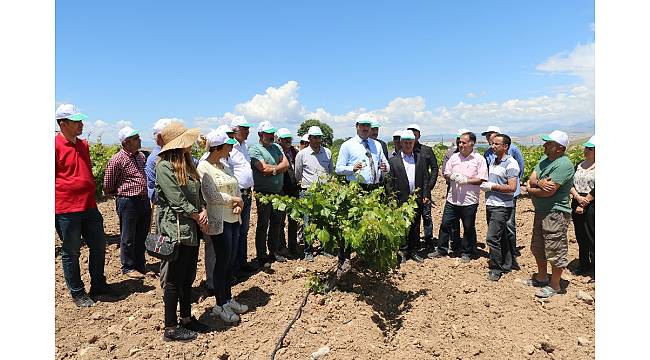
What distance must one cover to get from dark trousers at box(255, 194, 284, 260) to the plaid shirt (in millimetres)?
1479

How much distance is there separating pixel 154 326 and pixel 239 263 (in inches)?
48.1

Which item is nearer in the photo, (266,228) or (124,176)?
(124,176)

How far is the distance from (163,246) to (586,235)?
199 inches

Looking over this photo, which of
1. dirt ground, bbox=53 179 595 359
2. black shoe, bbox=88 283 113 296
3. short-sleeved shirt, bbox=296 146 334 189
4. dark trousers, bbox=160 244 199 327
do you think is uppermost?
short-sleeved shirt, bbox=296 146 334 189

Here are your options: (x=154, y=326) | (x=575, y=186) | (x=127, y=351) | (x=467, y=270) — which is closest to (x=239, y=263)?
(x=154, y=326)

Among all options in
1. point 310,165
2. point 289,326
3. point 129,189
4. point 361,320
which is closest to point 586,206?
point 361,320

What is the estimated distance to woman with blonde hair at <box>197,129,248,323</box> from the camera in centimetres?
357

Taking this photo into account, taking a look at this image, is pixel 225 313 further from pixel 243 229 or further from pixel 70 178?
pixel 70 178

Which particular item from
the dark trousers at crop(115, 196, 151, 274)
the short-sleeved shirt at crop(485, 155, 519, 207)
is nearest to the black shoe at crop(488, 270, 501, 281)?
the short-sleeved shirt at crop(485, 155, 519, 207)

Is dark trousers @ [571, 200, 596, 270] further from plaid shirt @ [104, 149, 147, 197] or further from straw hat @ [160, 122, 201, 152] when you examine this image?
plaid shirt @ [104, 149, 147, 197]

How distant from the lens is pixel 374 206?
3.88 m

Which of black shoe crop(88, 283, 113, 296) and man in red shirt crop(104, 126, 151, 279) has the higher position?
man in red shirt crop(104, 126, 151, 279)

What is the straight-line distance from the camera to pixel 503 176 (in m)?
4.75

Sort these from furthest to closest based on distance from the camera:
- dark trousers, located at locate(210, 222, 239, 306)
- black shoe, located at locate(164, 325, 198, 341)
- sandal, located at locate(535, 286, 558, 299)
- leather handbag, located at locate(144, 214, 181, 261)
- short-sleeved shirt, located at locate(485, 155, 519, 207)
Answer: short-sleeved shirt, located at locate(485, 155, 519, 207), sandal, located at locate(535, 286, 558, 299), dark trousers, located at locate(210, 222, 239, 306), black shoe, located at locate(164, 325, 198, 341), leather handbag, located at locate(144, 214, 181, 261)
